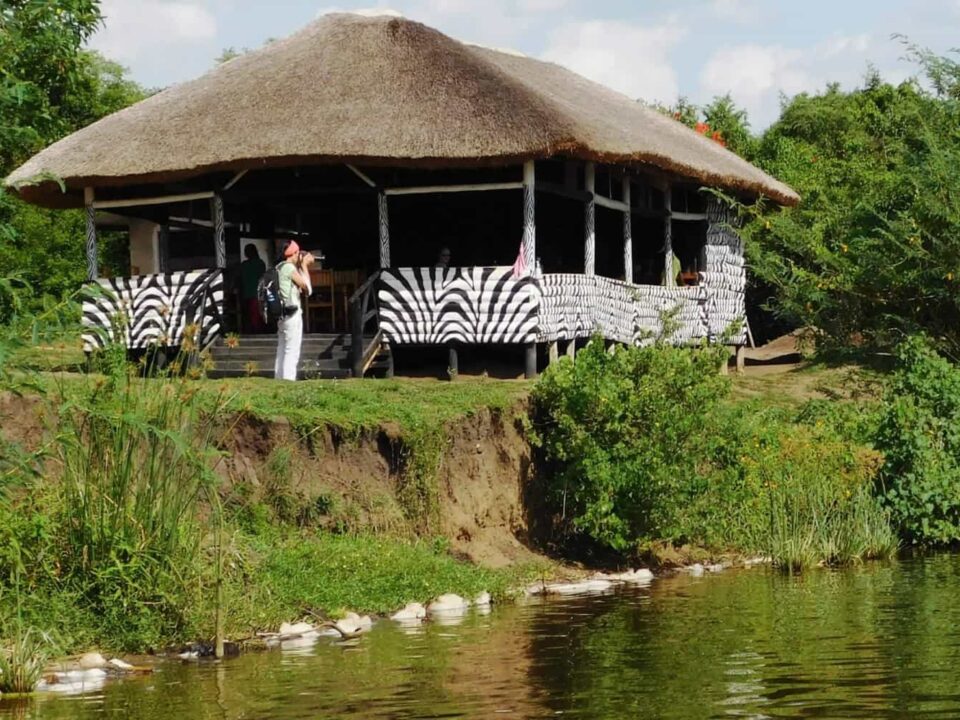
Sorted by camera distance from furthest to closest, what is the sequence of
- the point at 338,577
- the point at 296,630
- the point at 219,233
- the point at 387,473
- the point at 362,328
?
the point at 219,233 < the point at 362,328 < the point at 387,473 < the point at 338,577 < the point at 296,630

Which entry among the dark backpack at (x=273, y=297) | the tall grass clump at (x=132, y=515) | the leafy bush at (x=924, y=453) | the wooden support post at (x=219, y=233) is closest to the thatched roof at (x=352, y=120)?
the wooden support post at (x=219, y=233)

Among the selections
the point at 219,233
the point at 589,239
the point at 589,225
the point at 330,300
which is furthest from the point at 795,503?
the point at 219,233

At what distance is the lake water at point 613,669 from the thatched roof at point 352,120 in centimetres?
734

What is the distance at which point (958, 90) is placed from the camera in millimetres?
22078

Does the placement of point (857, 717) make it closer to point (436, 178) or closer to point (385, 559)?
point (385, 559)

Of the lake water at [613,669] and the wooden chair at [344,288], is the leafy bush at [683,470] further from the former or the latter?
the wooden chair at [344,288]

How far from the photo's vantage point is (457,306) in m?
18.9

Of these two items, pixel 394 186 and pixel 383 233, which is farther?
pixel 394 186

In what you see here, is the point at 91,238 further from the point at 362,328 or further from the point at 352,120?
the point at 362,328

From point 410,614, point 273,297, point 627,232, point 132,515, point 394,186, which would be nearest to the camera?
point 132,515

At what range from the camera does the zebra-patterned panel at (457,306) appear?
18.7 meters

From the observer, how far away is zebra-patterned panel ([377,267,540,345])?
61.4 feet

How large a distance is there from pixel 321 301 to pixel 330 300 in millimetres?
152

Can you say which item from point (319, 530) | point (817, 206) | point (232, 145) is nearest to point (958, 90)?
point (817, 206)
